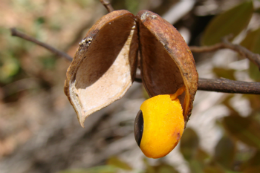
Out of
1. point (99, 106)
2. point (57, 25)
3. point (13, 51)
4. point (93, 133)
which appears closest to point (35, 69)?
point (13, 51)

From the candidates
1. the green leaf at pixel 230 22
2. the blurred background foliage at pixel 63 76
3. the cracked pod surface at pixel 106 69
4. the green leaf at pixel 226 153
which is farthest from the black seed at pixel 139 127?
the green leaf at pixel 230 22

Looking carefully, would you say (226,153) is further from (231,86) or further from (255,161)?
(231,86)

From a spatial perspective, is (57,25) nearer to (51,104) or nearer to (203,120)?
(51,104)

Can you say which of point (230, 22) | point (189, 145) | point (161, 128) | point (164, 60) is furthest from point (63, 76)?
point (161, 128)

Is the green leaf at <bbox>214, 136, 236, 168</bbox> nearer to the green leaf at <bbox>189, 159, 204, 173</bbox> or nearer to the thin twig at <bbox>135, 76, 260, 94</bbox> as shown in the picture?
the green leaf at <bbox>189, 159, 204, 173</bbox>

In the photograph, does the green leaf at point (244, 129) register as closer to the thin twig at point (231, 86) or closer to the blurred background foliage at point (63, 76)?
the blurred background foliage at point (63, 76)
